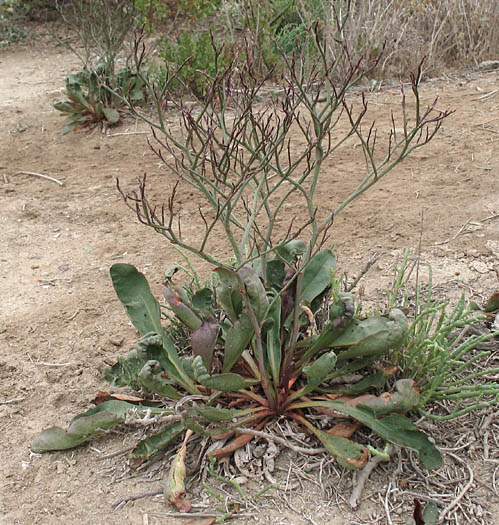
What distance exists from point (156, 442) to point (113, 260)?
170 cm

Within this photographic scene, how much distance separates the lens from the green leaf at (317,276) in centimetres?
A: 247

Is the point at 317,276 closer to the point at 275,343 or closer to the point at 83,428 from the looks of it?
the point at 275,343

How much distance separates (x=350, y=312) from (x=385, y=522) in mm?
688

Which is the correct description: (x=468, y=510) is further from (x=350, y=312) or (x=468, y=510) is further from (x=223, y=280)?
(x=223, y=280)

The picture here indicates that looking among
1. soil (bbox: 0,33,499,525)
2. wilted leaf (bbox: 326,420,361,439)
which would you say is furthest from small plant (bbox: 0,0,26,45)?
wilted leaf (bbox: 326,420,361,439)

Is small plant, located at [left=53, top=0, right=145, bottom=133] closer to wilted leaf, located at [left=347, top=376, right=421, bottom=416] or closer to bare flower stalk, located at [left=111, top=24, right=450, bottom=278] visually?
bare flower stalk, located at [left=111, top=24, right=450, bottom=278]

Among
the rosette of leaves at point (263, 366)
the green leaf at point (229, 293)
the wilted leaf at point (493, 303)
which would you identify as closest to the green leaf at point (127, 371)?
the rosette of leaves at point (263, 366)

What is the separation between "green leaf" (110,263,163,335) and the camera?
8.21 ft

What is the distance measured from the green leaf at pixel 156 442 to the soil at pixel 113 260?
10 cm

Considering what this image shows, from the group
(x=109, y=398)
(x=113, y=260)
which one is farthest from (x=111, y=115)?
(x=109, y=398)

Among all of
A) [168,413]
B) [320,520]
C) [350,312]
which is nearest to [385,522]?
[320,520]

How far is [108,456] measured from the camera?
7.45 ft

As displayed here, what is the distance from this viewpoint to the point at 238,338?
220cm

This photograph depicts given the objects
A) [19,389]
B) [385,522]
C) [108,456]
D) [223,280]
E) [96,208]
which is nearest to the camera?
[385,522]
